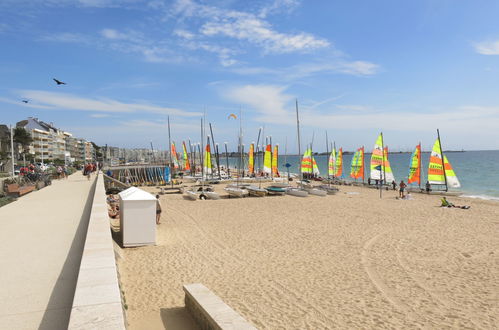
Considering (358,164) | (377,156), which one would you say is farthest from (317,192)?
(358,164)

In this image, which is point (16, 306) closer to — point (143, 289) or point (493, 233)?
point (143, 289)

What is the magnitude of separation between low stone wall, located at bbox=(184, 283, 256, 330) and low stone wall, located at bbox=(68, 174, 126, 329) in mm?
1275

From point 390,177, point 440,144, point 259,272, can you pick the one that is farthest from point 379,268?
point 390,177

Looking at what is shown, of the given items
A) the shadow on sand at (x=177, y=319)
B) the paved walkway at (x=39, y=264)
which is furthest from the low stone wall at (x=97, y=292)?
the shadow on sand at (x=177, y=319)

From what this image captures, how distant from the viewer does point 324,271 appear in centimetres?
944

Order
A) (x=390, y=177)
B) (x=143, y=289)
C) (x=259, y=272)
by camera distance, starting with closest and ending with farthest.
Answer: (x=143, y=289) → (x=259, y=272) → (x=390, y=177)

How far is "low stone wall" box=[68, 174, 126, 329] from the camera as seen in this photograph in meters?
3.51

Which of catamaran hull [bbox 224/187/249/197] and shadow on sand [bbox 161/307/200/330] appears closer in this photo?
shadow on sand [bbox 161/307/200/330]

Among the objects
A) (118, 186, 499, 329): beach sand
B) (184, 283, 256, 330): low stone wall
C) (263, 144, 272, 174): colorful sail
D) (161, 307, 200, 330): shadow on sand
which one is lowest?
(118, 186, 499, 329): beach sand

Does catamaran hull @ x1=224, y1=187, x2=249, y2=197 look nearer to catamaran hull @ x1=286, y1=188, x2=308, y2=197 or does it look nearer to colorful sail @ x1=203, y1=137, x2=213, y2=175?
catamaran hull @ x1=286, y1=188, x2=308, y2=197

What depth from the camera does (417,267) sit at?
9.93 metres

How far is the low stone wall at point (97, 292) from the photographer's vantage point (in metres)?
3.51

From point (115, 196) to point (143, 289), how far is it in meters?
13.0

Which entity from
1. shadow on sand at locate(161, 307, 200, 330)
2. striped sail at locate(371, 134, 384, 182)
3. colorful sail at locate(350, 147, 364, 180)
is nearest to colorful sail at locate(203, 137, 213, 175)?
colorful sail at locate(350, 147, 364, 180)
